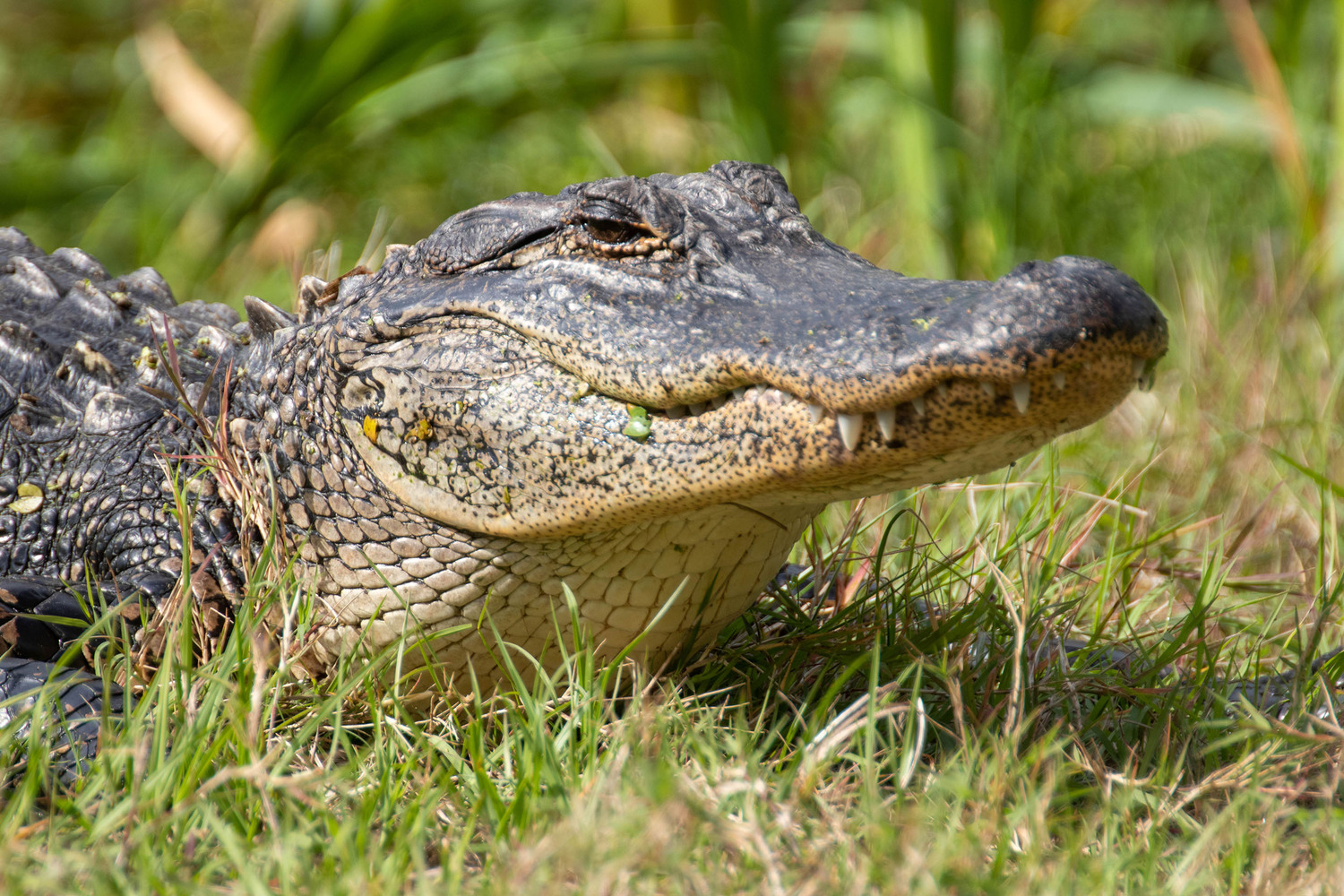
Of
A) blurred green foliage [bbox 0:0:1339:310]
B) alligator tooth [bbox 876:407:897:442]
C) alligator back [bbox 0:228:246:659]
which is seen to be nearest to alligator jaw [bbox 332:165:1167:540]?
alligator tooth [bbox 876:407:897:442]

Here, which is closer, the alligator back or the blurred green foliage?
the alligator back

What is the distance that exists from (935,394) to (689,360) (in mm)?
428

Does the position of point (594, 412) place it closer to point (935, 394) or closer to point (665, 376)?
point (665, 376)

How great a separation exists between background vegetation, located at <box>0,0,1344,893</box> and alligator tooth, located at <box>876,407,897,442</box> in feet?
1.57

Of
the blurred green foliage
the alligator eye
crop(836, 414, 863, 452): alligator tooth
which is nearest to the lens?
crop(836, 414, 863, 452): alligator tooth

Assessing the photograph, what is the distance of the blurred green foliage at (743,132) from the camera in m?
5.26

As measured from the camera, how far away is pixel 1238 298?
504 cm

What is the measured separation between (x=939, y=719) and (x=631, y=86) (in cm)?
629

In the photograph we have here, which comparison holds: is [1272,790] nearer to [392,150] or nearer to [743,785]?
[743,785]

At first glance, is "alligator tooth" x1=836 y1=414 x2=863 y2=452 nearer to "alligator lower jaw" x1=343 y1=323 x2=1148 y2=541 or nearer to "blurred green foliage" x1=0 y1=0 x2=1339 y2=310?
"alligator lower jaw" x1=343 y1=323 x2=1148 y2=541

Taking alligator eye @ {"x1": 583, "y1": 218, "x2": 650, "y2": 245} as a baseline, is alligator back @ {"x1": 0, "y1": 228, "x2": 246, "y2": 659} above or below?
below

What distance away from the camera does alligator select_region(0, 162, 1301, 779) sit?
1.75 metres

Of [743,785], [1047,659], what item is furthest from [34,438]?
[1047,659]

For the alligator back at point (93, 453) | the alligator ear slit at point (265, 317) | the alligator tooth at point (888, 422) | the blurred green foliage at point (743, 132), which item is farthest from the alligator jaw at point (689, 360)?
the blurred green foliage at point (743, 132)
